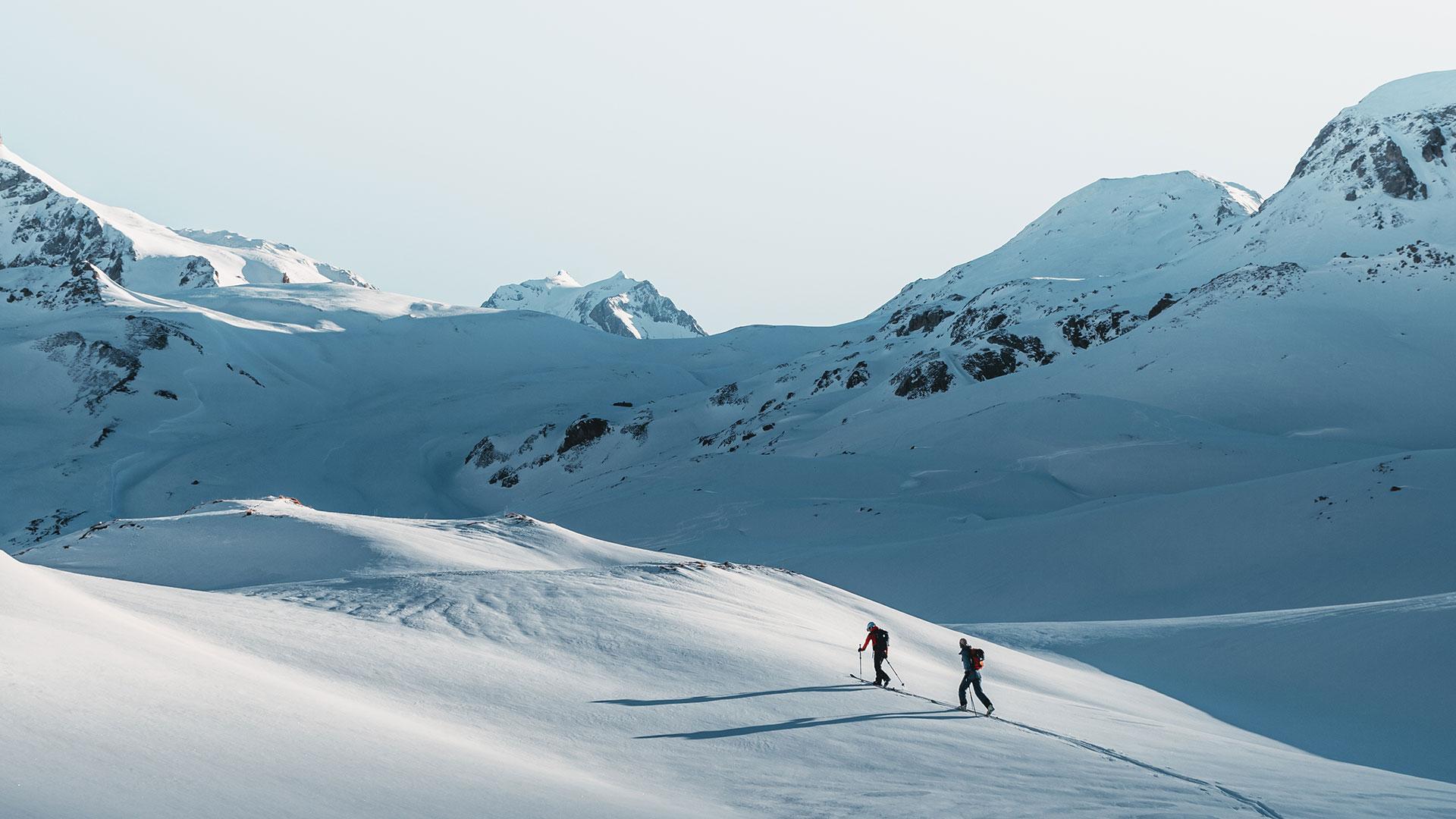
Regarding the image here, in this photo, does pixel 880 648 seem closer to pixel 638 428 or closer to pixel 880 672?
pixel 880 672

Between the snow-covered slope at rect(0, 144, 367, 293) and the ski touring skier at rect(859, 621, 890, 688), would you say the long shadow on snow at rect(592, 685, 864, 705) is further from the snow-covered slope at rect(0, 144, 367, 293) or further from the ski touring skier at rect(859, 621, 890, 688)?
the snow-covered slope at rect(0, 144, 367, 293)

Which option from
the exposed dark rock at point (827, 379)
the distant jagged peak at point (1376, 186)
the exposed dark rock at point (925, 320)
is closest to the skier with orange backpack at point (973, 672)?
the exposed dark rock at point (827, 379)

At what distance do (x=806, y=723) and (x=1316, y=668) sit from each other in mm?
12871

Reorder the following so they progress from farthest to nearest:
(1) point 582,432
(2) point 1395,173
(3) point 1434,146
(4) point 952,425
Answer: (3) point 1434,146
(2) point 1395,173
(1) point 582,432
(4) point 952,425

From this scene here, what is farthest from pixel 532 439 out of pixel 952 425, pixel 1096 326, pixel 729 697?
pixel 729 697

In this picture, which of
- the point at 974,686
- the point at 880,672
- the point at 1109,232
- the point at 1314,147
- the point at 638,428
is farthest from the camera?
the point at 1109,232

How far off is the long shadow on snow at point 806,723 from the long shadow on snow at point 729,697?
3.48 feet

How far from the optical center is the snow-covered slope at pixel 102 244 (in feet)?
493

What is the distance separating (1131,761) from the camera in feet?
39.9

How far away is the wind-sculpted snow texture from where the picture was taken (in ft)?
100.0

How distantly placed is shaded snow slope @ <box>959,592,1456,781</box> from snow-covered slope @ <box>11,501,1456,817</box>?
1634 millimetres

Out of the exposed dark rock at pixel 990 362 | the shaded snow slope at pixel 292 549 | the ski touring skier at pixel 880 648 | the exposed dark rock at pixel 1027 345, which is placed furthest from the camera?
the exposed dark rock at pixel 1027 345

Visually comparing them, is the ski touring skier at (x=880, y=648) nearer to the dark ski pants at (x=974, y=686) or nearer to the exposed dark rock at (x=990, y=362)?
the dark ski pants at (x=974, y=686)

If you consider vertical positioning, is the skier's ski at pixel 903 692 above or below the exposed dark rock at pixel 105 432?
below
